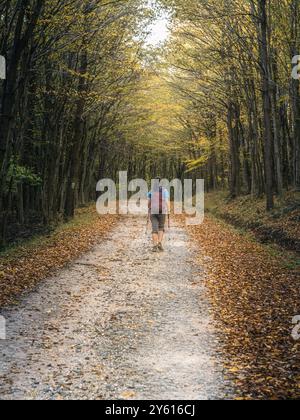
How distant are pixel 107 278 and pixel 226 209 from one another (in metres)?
18.9

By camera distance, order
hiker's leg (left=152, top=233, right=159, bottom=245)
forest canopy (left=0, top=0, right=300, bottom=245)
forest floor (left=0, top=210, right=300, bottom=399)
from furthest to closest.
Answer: hiker's leg (left=152, top=233, right=159, bottom=245)
forest canopy (left=0, top=0, right=300, bottom=245)
forest floor (left=0, top=210, right=300, bottom=399)

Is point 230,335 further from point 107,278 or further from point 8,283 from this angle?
point 8,283

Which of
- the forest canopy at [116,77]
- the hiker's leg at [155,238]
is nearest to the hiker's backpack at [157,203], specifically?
the hiker's leg at [155,238]

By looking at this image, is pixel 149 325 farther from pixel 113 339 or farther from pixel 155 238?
pixel 155 238

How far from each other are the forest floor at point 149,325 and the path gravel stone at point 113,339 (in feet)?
0.06

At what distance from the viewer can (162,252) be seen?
1517cm

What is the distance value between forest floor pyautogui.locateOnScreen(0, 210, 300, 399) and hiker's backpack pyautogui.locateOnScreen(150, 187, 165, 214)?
1500 mm

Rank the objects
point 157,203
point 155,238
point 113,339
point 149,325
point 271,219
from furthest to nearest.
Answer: point 271,219 → point 155,238 → point 157,203 → point 149,325 → point 113,339

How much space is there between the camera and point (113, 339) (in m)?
6.99

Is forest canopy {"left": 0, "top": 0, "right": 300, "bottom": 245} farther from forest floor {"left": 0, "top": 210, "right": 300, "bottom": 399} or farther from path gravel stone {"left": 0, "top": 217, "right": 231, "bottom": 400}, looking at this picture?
path gravel stone {"left": 0, "top": 217, "right": 231, "bottom": 400}

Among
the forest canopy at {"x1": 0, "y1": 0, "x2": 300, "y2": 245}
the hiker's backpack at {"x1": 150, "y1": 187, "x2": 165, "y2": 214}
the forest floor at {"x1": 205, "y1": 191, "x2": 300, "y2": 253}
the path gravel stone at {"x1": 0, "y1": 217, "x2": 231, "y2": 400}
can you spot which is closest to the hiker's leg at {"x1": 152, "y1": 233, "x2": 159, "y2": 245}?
the hiker's backpack at {"x1": 150, "y1": 187, "x2": 165, "y2": 214}

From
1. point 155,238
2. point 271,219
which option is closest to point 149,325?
point 155,238

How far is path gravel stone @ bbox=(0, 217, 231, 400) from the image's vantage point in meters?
5.34

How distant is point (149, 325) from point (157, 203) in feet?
25.4
